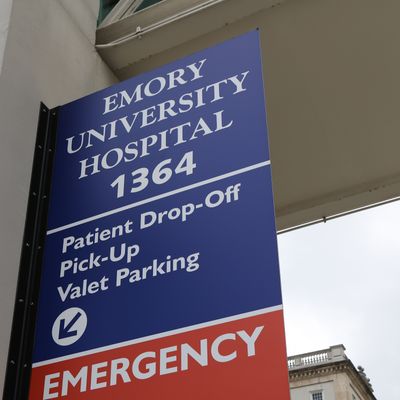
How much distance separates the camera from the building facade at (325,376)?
151 feet

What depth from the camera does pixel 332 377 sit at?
4628cm

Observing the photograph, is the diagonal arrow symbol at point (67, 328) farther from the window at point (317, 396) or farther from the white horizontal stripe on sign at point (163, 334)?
the window at point (317, 396)

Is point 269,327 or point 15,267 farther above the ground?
point 15,267

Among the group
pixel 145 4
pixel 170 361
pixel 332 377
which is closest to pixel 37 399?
pixel 170 361

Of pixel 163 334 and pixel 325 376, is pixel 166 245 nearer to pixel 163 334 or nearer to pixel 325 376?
pixel 163 334

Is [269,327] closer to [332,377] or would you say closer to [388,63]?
[388,63]

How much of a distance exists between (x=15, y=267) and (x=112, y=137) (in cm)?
94

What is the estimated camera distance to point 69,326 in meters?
3.56

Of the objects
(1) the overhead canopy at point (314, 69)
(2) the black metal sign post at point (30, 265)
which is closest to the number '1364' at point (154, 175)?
(2) the black metal sign post at point (30, 265)

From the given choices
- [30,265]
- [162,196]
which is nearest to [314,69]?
[162,196]

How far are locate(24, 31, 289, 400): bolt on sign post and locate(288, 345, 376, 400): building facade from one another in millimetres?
43152

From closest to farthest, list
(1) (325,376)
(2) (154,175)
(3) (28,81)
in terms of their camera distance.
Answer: (2) (154,175), (3) (28,81), (1) (325,376)

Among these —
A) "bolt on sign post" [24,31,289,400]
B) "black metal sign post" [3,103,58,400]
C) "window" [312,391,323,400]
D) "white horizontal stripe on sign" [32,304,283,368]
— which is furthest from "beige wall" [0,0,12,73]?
"window" [312,391,323,400]

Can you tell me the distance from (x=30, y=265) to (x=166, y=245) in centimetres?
85
